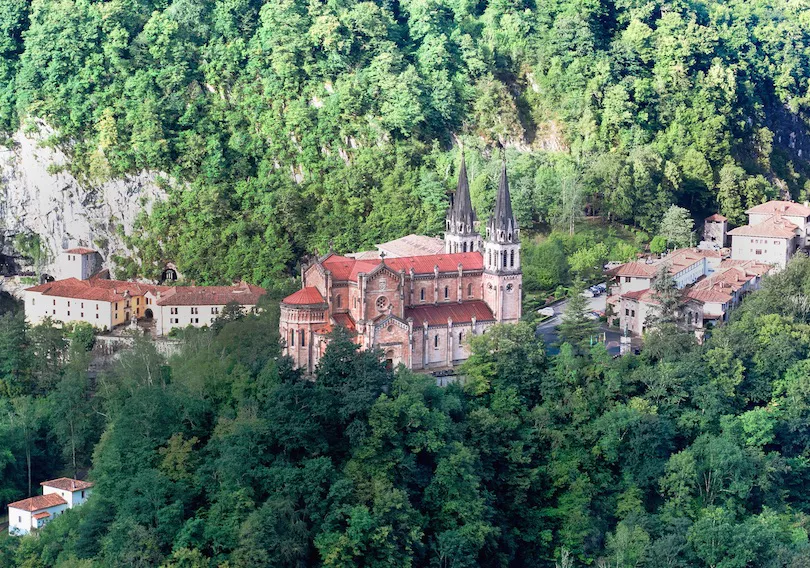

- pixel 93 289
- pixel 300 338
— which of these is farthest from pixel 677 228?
pixel 93 289

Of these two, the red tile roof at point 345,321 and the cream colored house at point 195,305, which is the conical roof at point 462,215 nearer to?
the red tile roof at point 345,321

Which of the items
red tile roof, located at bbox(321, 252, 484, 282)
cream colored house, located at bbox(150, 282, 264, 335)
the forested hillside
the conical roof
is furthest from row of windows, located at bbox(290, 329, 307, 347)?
the forested hillside

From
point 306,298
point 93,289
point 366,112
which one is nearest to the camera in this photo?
point 306,298

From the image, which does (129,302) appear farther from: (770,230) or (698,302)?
(770,230)

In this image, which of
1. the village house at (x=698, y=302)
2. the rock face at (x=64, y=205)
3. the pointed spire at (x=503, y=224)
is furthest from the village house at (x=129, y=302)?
the village house at (x=698, y=302)

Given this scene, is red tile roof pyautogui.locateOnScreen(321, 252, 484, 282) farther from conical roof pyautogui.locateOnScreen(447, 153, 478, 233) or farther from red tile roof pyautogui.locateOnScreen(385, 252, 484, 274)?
conical roof pyautogui.locateOnScreen(447, 153, 478, 233)

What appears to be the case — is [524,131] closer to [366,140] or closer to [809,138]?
[366,140]
